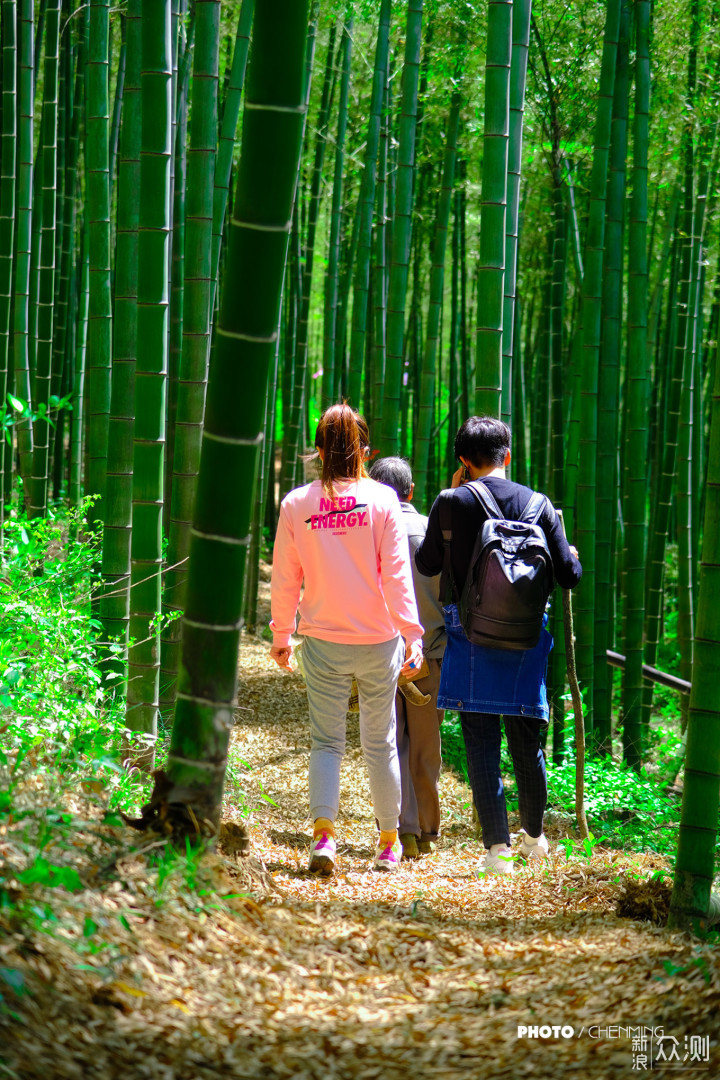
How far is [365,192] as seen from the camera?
17.0 feet

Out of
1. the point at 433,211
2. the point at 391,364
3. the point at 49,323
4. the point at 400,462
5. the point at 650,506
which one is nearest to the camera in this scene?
the point at 400,462

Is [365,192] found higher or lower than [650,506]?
higher

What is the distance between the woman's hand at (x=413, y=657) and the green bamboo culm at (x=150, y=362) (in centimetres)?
67

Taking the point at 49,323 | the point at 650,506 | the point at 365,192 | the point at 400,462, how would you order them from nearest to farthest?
the point at 400,462 < the point at 49,323 < the point at 365,192 < the point at 650,506

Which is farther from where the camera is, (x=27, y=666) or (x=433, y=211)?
(x=433, y=211)

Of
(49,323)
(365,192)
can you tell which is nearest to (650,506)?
(365,192)

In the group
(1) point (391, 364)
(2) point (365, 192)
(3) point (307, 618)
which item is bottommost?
(3) point (307, 618)

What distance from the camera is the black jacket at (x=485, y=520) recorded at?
2.50 m

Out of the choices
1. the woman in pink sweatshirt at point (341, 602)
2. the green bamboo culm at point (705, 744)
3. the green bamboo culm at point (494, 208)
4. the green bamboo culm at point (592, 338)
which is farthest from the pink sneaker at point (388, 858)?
the green bamboo culm at point (592, 338)

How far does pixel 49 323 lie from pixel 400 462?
256cm

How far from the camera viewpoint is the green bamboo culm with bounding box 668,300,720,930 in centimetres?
180

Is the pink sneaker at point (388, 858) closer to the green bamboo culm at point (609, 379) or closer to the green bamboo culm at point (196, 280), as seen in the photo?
the green bamboo culm at point (196, 280)

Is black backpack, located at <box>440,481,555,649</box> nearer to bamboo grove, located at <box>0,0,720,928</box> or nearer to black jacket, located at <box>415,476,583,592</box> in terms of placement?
black jacket, located at <box>415,476,583,592</box>

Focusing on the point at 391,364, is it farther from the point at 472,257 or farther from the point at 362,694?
the point at 472,257
